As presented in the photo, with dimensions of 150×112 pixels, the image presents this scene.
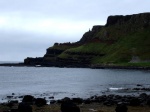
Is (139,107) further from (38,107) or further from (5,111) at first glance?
(5,111)

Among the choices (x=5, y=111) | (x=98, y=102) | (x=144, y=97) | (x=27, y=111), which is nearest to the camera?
(x=27, y=111)

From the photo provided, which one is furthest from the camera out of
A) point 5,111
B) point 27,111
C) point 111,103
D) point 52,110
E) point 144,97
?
point 144,97

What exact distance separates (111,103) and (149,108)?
23.8 feet

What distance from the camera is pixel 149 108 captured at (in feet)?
188

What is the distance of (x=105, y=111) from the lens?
2085 inches

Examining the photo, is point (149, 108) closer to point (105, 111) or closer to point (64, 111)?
point (105, 111)

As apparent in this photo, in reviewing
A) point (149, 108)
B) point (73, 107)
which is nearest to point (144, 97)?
point (149, 108)

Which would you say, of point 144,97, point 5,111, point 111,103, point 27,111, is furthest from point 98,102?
point 27,111

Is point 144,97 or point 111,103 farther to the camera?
point 144,97

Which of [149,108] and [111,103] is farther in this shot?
[111,103]

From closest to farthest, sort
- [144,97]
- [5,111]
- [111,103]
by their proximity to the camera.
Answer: [5,111] < [111,103] < [144,97]

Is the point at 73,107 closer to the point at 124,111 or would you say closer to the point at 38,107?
the point at 124,111

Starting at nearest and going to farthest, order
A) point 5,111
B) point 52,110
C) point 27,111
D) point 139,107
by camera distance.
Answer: point 27,111 < point 5,111 < point 52,110 < point 139,107

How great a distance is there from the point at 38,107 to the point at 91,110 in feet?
29.3
